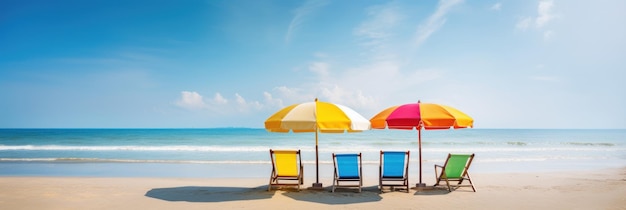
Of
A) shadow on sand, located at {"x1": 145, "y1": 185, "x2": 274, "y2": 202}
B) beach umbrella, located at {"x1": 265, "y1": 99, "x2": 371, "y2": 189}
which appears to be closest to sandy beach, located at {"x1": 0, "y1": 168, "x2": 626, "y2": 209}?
shadow on sand, located at {"x1": 145, "y1": 185, "x2": 274, "y2": 202}

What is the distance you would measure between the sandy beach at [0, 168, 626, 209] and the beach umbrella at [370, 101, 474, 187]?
133cm

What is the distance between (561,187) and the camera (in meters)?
8.68

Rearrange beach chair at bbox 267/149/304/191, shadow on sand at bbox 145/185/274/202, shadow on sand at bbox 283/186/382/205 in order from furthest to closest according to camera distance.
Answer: beach chair at bbox 267/149/304/191, shadow on sand at bbox 145/185/274/202, shadow on sand at bbox 283/186/382/205

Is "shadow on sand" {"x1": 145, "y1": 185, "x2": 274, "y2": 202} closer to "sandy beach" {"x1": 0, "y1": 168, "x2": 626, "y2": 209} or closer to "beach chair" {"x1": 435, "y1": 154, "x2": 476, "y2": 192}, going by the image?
"sandy beach" {"x1": 0, "y1": 168, "x2": 626, "y2": 209}

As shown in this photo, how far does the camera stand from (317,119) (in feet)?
22.7

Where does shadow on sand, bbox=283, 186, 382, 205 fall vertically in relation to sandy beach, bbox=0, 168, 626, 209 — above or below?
above

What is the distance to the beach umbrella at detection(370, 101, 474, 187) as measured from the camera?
7.13 metres

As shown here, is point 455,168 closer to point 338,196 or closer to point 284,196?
point 338,196

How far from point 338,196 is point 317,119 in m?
1.57

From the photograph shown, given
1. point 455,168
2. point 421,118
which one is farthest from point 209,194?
point 455,168

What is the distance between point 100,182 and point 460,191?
8.21 m

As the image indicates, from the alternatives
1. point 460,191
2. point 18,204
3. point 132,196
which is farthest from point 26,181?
point 460,191

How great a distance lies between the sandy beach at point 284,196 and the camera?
264 inches

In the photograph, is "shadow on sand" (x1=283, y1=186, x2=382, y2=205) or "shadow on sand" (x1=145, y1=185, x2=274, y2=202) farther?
"shadow on sand" (x1=145, y1=185, x2=274, y2=202)
